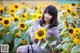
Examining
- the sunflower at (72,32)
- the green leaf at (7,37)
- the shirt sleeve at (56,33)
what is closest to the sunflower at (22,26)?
the green leaf at (7,37)

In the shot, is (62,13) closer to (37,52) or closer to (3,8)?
(37,52)

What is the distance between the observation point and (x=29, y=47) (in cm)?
187

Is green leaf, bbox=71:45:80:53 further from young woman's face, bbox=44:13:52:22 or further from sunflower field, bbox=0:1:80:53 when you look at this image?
young woman's face, bbox=44:13:52:22

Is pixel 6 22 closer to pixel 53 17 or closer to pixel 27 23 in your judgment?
pixel 27 23

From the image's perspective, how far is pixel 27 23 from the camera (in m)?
1.89

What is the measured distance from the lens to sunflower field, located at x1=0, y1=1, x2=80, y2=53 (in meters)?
1.81

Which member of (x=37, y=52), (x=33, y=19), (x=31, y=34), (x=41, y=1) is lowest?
(x=37, y=52)

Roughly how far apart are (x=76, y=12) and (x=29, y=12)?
0.39m

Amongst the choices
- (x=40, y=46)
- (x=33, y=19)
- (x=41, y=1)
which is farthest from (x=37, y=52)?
(x=41, y=1)

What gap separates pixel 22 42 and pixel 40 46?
0.15 metres

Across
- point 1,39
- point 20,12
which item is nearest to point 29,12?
point 20,12

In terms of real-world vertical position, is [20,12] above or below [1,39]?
above

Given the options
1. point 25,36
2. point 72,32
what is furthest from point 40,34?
point 72,32

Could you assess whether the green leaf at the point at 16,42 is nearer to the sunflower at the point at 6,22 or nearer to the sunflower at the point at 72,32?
the sunflower at the point at 6,22
